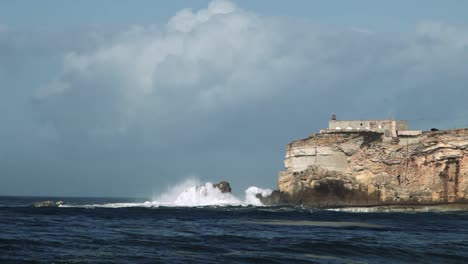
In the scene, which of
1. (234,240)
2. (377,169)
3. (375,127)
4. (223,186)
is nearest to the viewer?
(234,240)

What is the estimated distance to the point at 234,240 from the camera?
3878 centimetres

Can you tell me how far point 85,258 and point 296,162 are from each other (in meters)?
50.7

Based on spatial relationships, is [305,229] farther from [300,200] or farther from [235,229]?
[300,200]

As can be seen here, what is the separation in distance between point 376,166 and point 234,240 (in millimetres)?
36171

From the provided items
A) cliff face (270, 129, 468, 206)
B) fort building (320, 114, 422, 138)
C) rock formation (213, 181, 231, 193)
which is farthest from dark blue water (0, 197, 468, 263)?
rock formation (213, 181, 231, 193)

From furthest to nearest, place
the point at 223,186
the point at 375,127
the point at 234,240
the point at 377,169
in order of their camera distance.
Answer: the point at 223,186 → the point at 375,127 → the point at 377,169 → the point at 234,240

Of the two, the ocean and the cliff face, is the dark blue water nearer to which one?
the ocean

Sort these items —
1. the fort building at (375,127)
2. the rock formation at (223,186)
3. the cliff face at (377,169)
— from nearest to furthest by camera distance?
the cliff face at (377,169), the fort building at (375,127), the rock formation at (223,186)

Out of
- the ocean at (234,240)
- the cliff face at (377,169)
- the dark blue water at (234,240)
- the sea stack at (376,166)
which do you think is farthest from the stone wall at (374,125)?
the dark blue water at (234,240)

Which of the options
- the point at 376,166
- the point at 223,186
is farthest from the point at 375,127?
the point at 223,186

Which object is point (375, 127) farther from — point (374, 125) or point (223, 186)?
point (223, 186)

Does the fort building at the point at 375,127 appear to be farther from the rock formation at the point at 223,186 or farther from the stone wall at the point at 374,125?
the rock formation at the point at 223,186

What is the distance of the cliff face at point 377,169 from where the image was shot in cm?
6875

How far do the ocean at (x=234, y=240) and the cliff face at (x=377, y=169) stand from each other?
12.5 m
